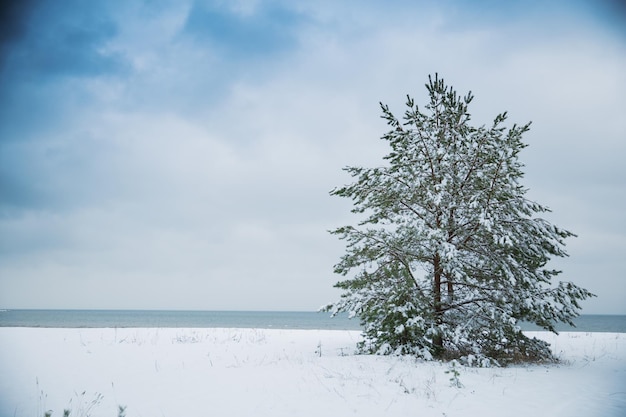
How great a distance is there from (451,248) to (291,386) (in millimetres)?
5529

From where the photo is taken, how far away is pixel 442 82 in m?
11.7

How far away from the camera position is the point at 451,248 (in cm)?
968

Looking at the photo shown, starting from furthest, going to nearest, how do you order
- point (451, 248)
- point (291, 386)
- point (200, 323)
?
1. point (200, 323)
2. point (451, 248)
3. point (291, 386)

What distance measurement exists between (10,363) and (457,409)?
1108 cm

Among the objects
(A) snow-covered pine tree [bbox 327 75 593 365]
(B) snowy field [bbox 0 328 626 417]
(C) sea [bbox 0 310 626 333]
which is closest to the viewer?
(B) snowy field [bbox 0 328 626 417]

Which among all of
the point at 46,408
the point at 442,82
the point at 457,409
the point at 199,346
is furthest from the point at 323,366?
the point at 442,82

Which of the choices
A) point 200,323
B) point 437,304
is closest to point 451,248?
point 437,304

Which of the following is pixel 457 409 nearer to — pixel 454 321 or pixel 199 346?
pixel 454 321

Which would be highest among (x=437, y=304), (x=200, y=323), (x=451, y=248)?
(x=451, y=248)

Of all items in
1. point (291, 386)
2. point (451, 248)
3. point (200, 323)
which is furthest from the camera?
point (200, 323)

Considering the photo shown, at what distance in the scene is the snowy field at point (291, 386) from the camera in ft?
19.5

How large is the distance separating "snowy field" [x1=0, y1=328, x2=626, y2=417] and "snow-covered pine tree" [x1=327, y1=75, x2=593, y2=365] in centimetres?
117

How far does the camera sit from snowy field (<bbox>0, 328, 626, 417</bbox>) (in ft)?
19.5

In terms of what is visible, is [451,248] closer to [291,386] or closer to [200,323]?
[291,386]
